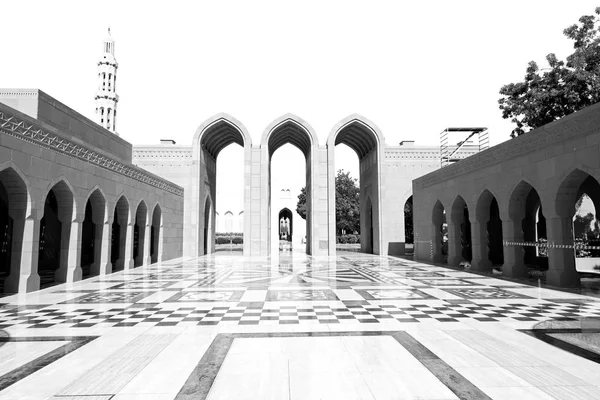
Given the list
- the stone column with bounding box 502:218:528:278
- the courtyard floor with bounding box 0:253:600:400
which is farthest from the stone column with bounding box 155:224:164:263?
the stone column with bounding box 502:218:528:278

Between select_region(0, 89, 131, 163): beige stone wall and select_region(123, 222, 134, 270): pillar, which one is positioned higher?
select_region(0, 89, 131, 163): beige stone wall

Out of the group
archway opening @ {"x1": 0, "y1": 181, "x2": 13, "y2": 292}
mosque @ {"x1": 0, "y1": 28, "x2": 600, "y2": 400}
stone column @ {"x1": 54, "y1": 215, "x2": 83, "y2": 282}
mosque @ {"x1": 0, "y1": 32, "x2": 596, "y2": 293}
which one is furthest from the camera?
archway opening @ {"x1": 0, "y1": 181, "x2": 13, "y2": 292}

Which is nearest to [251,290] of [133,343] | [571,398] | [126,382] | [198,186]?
[133,343]

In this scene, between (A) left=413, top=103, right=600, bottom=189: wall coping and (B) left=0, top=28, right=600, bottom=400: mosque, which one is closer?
(B) left=0, top=28, right=600, bottom=400: mosque

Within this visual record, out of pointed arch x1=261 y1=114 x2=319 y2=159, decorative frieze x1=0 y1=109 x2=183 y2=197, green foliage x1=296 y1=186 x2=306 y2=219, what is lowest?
decorative frieze x1=0 y1=109 x2=183 y2=197

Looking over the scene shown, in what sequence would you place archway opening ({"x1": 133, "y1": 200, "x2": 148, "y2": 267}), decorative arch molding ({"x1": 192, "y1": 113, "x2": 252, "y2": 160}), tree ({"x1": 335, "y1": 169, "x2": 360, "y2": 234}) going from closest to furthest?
archway opening ({"x1": 133, "y1": 200, "x2": 148, "y2": 267}) < decorative arch molding ({"x1": 192, "y1": 113, "x2": 252, "y2": 160}) < tree ({"x1": 335, "y1": 169, "x2": 360, "y2": 234})

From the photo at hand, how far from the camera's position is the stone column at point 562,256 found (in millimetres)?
10797

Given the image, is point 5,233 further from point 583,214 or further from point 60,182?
point 583,214

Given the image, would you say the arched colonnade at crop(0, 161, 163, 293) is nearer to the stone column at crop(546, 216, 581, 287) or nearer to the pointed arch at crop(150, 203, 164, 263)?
the pointed arch at crop(150, 203, 164, 263)

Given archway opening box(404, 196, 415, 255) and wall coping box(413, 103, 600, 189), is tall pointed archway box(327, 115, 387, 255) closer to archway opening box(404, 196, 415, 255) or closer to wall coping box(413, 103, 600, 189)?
wall coping box(413, 103, 600, 189)

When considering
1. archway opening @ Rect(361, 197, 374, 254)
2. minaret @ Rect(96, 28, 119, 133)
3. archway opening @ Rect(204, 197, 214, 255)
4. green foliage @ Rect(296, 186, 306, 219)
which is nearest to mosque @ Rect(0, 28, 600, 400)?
archway opening @ Rect(204, 197, 214, 255)

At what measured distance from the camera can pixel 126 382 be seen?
3.97 metres

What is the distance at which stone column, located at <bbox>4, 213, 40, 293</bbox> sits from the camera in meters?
9.77

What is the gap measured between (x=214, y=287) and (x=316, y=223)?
45.8 ft
